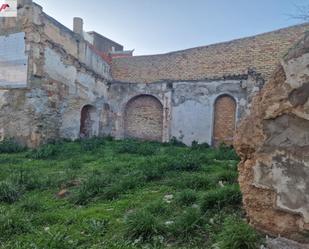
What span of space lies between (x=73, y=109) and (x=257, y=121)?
38.2ft

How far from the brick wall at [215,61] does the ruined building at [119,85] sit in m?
0.04

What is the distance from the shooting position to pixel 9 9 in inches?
507

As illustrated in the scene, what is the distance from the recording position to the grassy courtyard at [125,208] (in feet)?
12.3

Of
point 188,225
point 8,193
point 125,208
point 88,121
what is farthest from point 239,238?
point 88,121

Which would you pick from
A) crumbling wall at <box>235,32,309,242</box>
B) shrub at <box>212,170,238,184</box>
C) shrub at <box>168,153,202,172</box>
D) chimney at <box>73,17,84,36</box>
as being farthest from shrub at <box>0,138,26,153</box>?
crumbling wall at <box>235,32,309,242</box>

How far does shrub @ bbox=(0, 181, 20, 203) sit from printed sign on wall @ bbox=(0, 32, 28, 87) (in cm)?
748

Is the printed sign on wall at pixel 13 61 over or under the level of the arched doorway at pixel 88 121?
over

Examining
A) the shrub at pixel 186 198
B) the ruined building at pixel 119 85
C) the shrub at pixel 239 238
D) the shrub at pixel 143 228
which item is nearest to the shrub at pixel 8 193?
the shrub at pixel 143 228

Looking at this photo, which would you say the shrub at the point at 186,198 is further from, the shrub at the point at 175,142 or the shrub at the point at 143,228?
the shrub at the point at 175,142

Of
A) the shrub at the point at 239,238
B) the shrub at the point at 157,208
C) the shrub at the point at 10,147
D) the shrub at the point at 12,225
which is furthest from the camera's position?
the shrub at the point at 10,147

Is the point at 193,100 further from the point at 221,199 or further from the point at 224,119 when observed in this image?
the point at 221,199

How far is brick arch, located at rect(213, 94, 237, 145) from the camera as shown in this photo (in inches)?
565

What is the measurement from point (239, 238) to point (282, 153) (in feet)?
3.14

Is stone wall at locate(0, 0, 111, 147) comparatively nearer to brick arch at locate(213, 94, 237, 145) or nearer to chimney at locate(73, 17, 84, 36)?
chimney at locate(73, 17, 84, 36)
